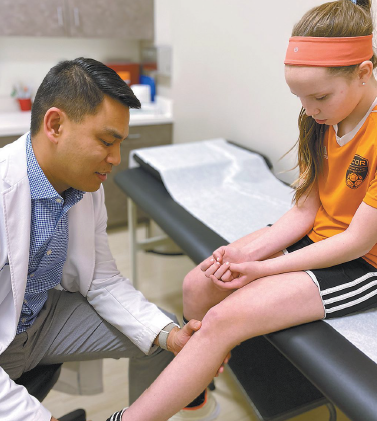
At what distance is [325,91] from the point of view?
0.92 meters

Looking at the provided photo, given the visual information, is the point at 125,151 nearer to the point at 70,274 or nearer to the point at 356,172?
the point at 70,274

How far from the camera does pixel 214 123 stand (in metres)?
2.48

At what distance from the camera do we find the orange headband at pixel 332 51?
2.91 feet

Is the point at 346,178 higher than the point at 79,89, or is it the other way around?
the point at 79,89

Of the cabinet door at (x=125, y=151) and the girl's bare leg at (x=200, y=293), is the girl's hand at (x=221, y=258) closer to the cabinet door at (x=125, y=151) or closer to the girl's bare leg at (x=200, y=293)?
the girl's bare leg at (x=200, y=293)

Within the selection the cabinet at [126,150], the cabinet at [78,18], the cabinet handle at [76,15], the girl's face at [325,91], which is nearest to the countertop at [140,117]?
the cabinet at [126,150]

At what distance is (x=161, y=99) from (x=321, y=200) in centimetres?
214

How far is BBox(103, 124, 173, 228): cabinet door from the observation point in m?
2.79

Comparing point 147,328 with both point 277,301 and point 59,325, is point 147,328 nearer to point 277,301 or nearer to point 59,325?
point 59,325

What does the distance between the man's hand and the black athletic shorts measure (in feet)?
1.06

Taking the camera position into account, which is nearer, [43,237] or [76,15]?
[43,237]

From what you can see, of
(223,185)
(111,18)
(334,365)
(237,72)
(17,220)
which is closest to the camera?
(334,365)

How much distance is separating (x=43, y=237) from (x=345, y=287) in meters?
0.78

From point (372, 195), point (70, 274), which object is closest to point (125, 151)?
point (70, 274)
